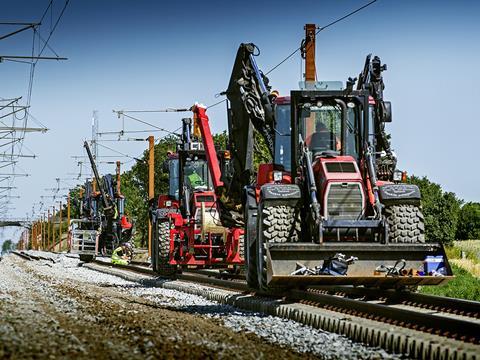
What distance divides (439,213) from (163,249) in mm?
63663

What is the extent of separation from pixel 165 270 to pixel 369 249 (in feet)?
40.2

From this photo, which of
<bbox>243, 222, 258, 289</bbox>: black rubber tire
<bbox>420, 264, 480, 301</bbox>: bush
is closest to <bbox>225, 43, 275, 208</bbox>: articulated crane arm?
<bbox>243, 222, 258, 289</bbox>: black rubber tire

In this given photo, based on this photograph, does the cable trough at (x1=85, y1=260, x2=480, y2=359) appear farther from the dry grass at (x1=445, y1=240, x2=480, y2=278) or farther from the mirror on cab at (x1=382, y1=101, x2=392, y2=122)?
the dry grass at (x1=445, y1=240, x2=480, y2=278)

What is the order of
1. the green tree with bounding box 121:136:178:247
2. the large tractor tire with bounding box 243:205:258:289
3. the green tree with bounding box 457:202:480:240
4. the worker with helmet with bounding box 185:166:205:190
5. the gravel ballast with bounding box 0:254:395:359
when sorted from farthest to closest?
1. the green tree with bounding box 457:202:480:240
2. the green tree with bounding box 121:136:178:247
3. the worker with helmet with bounding box 185:166:205:190
4. the large tractor tire with bounding box 243:205:258:289
5. the gravel ballast with bounding box 0:254:395:359

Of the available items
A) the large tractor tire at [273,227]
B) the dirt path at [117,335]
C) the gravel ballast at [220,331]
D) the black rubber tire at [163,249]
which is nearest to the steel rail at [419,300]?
the large tractor tire at [273,227]

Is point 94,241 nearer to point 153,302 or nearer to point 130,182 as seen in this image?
point 153,302

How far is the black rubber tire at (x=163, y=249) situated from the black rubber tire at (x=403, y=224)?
A: 1103cm

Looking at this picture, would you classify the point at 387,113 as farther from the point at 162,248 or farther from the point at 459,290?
the point at 162,248

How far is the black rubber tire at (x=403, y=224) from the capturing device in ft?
39.6

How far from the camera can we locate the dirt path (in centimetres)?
697

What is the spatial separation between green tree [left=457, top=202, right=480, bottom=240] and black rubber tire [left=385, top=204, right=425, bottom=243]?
326ft

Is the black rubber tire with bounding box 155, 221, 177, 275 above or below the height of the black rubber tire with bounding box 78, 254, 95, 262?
above

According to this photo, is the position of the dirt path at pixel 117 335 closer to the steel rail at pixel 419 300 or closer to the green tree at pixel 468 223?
the steel rail at pixel 419 300

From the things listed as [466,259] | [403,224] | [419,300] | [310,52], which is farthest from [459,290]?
[466,259]
